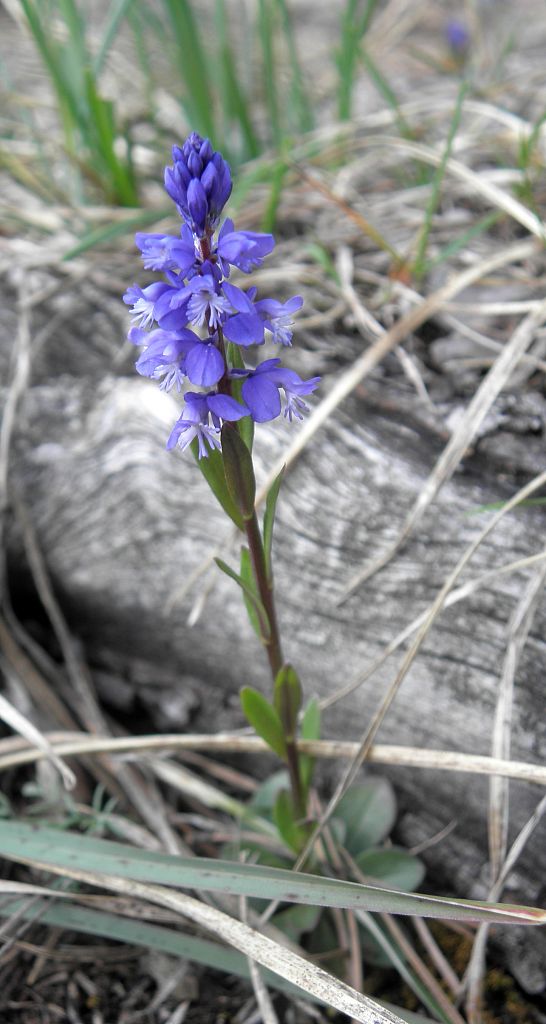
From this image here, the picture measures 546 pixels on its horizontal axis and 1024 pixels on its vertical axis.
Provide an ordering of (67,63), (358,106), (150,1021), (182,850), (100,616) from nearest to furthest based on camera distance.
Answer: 1. (150,1021)
2. (182,850)
3. (100,616)
4. (67,63)
5. (358,106)

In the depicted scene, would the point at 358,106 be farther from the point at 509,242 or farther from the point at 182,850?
the point at 182,850

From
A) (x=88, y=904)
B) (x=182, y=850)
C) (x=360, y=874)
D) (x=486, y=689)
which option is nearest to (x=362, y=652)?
(x=486, y=689)

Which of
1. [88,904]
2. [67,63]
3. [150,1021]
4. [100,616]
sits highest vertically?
[67,63]

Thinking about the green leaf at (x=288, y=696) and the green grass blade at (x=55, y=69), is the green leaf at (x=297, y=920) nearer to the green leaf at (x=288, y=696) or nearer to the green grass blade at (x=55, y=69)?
the green leaf at (x=288, y=696)

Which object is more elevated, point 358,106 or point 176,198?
point 358,106

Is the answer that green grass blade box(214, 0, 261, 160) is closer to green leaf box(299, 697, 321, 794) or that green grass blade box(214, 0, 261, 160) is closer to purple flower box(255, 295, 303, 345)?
purple flower box(255, 295, 303, 345)

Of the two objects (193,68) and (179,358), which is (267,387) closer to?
(179,358)

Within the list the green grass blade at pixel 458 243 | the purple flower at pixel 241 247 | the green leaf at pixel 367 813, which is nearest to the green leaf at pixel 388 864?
the green leaf at pixel 367 813

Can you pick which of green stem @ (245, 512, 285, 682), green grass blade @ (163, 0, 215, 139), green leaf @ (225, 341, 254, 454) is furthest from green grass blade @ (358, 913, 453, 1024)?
green grass blade @ (163, 0, 215, 139)
